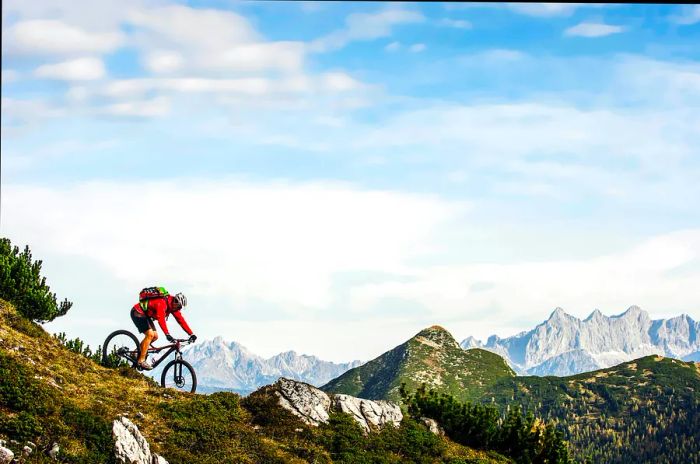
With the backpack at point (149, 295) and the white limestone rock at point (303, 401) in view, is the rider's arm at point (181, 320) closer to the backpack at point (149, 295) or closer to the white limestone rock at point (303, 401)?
the backpack at point (149, 295)

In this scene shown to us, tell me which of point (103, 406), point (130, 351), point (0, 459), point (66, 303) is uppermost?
point (66, 303)

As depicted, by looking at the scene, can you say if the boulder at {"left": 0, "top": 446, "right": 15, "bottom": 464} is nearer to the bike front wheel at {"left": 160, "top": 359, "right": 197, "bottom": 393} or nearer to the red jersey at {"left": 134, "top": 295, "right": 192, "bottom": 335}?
the red jersey at {"left": 134, "top": 295, "right": 192, "bottom": 335}

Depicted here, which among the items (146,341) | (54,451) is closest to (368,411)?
(146,341)

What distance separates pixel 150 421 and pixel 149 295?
5066mm

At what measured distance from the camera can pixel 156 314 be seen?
26672 mm

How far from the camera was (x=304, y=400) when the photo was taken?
103 feet

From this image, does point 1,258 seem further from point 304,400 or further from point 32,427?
point 304,400

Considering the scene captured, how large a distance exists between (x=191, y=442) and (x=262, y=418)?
219 inches

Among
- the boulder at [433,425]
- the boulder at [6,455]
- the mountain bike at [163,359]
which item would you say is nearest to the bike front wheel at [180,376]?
the mountain bike at [163,359]

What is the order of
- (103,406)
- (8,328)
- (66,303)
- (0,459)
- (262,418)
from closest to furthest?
(0,459) → (103,406) → (8,328) → (262,418) → (66,303)

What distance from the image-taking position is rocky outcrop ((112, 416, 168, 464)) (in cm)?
2128

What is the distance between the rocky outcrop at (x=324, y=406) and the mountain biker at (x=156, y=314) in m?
6.67

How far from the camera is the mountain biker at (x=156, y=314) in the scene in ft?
87.5

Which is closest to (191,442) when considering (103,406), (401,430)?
(103,406)
